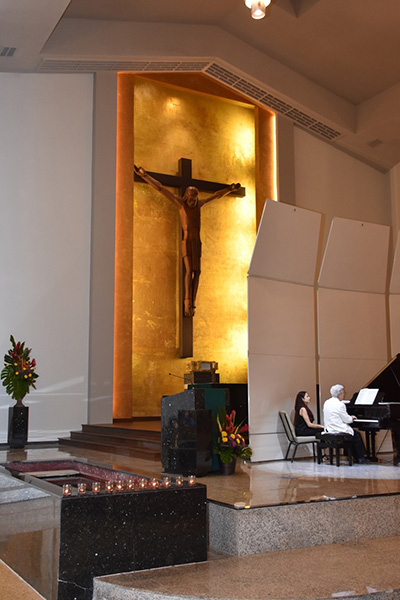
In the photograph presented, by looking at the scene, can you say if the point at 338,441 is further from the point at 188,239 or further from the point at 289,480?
the point at 188,239

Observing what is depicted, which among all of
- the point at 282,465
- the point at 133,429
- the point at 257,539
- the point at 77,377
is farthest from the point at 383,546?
the point at 77,377

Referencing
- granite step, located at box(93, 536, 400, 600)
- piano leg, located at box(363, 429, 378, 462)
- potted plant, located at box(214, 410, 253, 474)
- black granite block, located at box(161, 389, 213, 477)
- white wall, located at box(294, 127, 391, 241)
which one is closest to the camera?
granite step, located at box(93, 536, 400, 600)

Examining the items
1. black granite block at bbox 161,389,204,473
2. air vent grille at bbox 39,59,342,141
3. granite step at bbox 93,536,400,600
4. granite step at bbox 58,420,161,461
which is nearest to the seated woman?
granite step at bbox 58,420,161,461

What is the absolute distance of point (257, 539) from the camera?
171 inches

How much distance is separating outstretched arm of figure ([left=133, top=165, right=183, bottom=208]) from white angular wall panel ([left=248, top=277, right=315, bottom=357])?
13.2 feet

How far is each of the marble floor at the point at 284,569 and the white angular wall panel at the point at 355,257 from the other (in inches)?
127

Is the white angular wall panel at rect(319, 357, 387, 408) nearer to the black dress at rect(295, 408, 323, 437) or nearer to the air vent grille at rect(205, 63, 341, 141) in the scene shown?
the black dress at rect(295, 408, 323, 437)

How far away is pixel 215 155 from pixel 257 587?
9.98m

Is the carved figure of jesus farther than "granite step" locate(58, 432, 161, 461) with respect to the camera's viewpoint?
Yes

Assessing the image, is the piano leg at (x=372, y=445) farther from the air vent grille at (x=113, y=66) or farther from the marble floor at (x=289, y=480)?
the air vent grille at (x=113, y=66)

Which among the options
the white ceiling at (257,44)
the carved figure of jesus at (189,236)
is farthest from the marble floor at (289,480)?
the white ceiling at (257,44)

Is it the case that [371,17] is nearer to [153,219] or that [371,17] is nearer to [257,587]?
[153,219]

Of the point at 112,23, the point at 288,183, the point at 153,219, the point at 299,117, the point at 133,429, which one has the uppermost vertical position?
the point at 112,23

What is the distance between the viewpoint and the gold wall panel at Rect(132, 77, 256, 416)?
11.5 m
